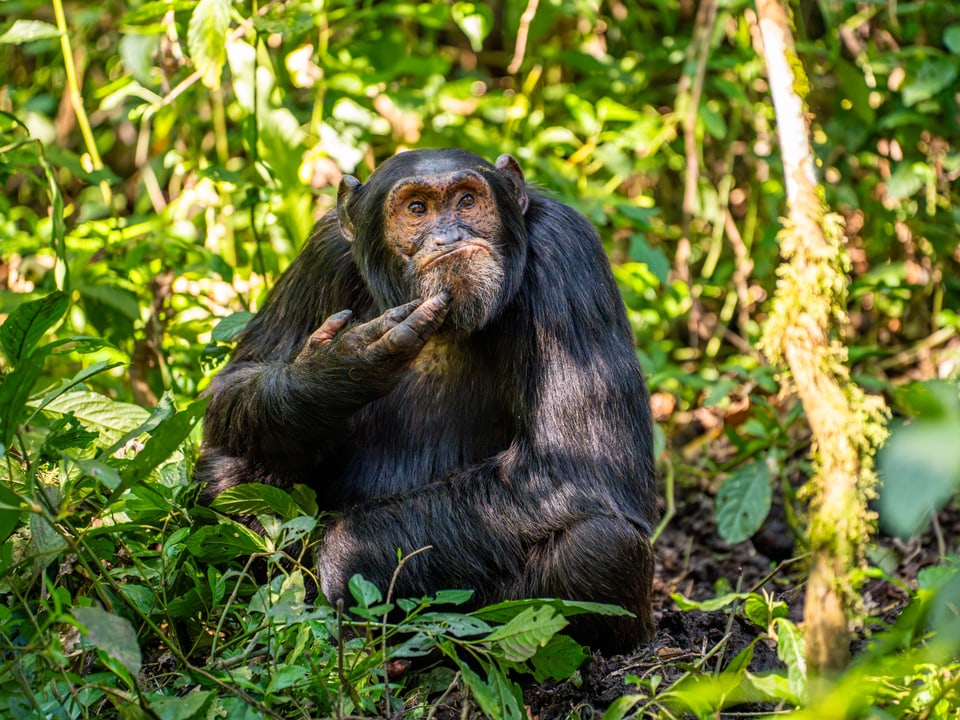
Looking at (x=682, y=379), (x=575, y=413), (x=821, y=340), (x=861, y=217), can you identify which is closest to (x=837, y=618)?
(x=821, y=340)

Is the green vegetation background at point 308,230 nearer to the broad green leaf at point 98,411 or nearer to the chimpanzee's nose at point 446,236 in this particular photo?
the broad green leaf at point 98,411

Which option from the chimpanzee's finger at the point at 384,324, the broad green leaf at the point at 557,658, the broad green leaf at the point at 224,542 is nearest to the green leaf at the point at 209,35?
the chimpanzee's finger at the point at 384,324

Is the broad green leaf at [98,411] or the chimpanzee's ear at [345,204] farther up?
the chimpanzee's ear at [345,204]

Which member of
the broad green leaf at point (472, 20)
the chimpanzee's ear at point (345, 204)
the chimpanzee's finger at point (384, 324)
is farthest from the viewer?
the broad green leaf at point (472, 20)

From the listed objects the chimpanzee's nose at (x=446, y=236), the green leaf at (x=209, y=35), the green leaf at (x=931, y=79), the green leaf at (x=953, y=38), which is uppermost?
the green leaf at (x=209, y=35)

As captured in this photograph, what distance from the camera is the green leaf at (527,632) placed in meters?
3.47

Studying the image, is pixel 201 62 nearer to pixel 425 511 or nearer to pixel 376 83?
pixel 376 83

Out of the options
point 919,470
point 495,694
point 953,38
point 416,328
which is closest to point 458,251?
point 416,328

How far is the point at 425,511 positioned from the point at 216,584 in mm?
995

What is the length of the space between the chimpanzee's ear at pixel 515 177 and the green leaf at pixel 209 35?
157 centimetres

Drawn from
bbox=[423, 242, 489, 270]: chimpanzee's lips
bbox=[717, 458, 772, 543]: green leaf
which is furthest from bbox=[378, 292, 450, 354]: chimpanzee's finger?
bbox=[717, 458, 772, 543]: green leaf

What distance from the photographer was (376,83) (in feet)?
24.9

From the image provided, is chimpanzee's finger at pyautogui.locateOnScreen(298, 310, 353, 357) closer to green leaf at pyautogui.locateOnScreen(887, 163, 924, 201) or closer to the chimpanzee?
the chimpanzee

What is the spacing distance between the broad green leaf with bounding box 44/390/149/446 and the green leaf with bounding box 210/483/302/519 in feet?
2.48
